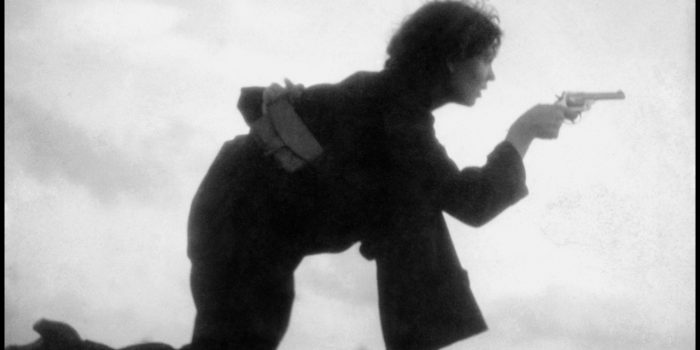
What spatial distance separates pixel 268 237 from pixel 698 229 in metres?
2.04

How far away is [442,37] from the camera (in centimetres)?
263

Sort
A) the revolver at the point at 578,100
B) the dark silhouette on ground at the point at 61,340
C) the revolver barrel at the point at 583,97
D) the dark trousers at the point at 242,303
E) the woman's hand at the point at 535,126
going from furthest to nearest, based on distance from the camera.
Result: 1. the revolver barrel at the point at 583,97
2. the revolver at the point at 578,100
3. the woman's hand at the point at 535,126
4. the dark silhouette on ground at the point at 61,340
5. the dark trousers at the point at 242,303

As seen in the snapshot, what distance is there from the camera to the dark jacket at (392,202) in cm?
235

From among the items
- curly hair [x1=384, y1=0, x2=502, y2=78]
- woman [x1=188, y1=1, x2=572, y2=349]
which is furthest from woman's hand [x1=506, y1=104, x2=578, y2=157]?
curly hair [x1=384, y1=0, x2=502, y2=78]

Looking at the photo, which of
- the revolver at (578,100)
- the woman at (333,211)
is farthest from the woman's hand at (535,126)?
the revolver at (578,100)

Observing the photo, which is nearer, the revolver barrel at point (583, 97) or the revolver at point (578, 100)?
the revolver at point (578, 100)

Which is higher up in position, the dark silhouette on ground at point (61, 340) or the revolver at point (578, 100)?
the revolver at point (578, 100)

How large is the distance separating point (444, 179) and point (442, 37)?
1.66 ft

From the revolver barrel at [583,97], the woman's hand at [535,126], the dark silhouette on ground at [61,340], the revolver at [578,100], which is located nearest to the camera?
the dark silhouette on ground at [61,340]

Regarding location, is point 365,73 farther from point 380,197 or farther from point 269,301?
point 269,301

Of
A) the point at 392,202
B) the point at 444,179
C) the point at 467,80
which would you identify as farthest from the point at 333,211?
the point at 467,80

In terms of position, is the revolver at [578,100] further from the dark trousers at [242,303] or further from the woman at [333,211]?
the dark trousers at [242,303]

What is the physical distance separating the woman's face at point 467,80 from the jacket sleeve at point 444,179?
0.23 m

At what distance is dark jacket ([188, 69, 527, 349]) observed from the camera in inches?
92.5
